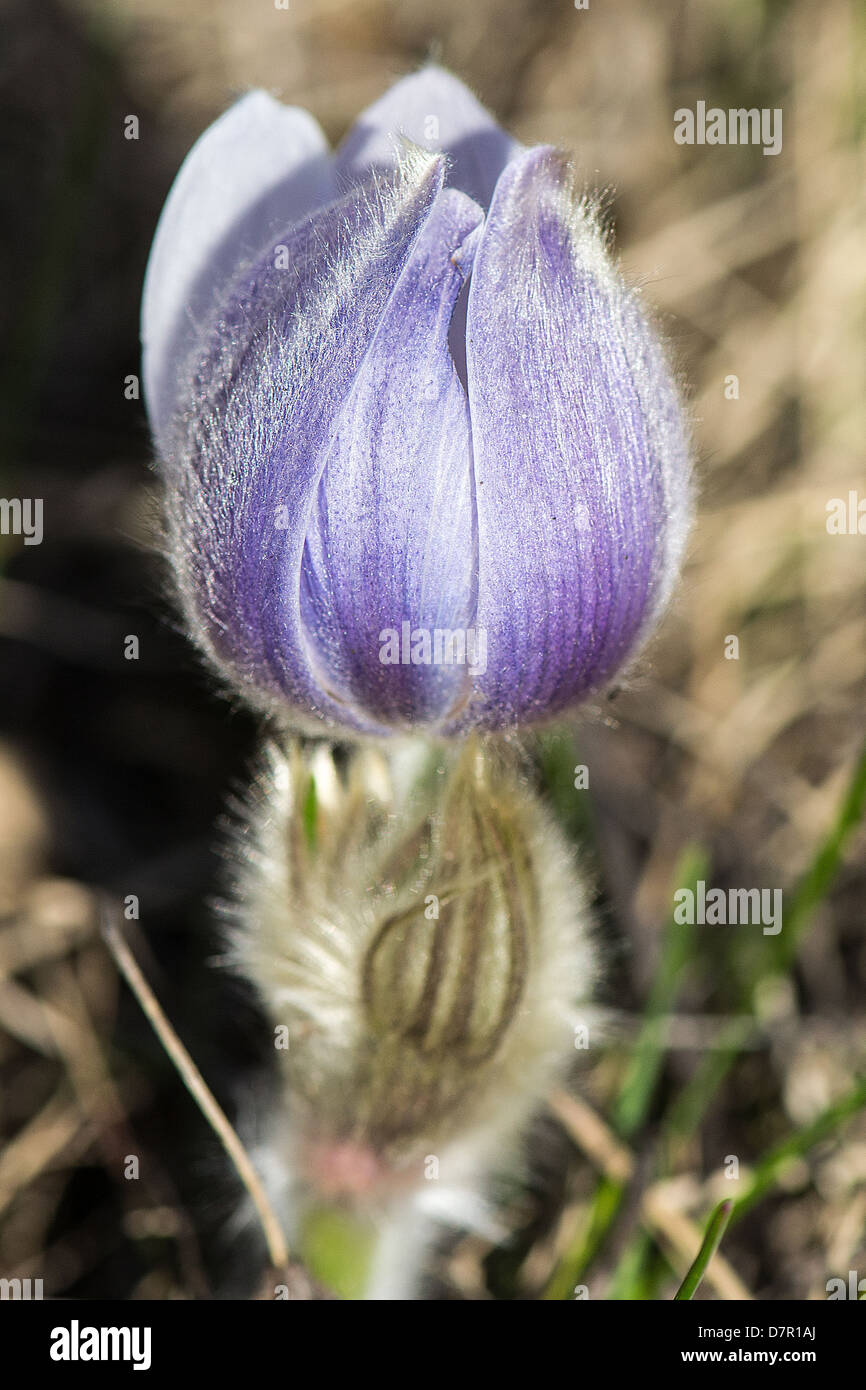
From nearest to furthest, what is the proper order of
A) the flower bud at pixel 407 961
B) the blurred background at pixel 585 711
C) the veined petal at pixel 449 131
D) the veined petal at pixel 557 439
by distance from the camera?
the veined petal at pixel 557 439, the flower bud at pixel 407 961, the veined petal at pixel 449 131, the blurred background at pixel 585 711

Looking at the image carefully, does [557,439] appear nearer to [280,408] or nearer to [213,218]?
[280,408]

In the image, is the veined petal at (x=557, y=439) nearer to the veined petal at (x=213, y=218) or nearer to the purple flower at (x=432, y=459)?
the purple flower at (x=432, y=459)

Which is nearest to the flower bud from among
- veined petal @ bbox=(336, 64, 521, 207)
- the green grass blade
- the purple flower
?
the purple flower

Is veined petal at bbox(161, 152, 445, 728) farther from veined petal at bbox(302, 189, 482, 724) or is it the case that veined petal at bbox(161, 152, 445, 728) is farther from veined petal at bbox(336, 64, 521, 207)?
veined petal at bbox(336, 64, 521, 207)

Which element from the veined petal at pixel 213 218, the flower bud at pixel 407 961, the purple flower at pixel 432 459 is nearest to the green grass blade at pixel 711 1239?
the flower bud at pixel 407 961

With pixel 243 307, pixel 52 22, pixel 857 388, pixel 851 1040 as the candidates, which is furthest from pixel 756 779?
pixel 52 22
